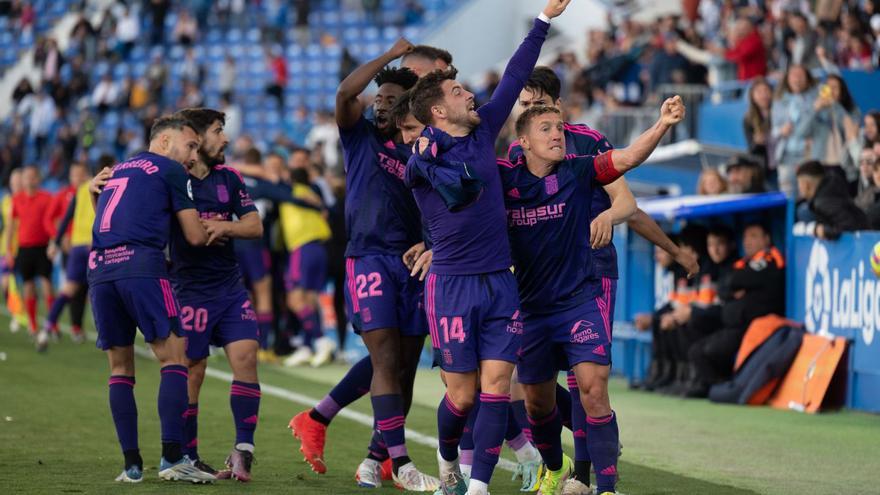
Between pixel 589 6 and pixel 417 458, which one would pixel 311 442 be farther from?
pixel 589 6

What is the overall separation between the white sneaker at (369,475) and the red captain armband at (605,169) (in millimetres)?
2008

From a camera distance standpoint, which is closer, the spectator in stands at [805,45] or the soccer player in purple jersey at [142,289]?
the soccer player in purple jersey at [142,289]

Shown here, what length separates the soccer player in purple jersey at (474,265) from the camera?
257 inches

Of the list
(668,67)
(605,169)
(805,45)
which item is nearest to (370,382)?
(605,169)

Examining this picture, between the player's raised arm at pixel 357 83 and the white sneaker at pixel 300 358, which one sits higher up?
the player's raised arm at pixel 357 83

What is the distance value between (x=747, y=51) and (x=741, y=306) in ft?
20.5

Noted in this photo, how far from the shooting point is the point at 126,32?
3431 centimetres

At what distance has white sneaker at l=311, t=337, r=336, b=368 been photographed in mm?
16250

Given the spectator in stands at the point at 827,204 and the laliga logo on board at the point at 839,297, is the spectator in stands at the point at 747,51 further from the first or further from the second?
the laliga logo on board at the point at 839,297

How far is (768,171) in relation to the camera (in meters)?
15.1

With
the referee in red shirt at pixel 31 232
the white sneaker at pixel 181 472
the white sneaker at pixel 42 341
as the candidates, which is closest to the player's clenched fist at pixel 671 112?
the white sneaker at pixel 181 472

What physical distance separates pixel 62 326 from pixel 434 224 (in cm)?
1559

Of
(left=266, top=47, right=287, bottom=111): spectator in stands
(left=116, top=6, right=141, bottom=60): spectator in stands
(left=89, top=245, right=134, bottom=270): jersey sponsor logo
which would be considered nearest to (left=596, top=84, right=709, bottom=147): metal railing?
(left=266, top=47, right=287, bottom=111): spectator in stands

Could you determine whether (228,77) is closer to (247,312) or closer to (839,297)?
(839,297)
